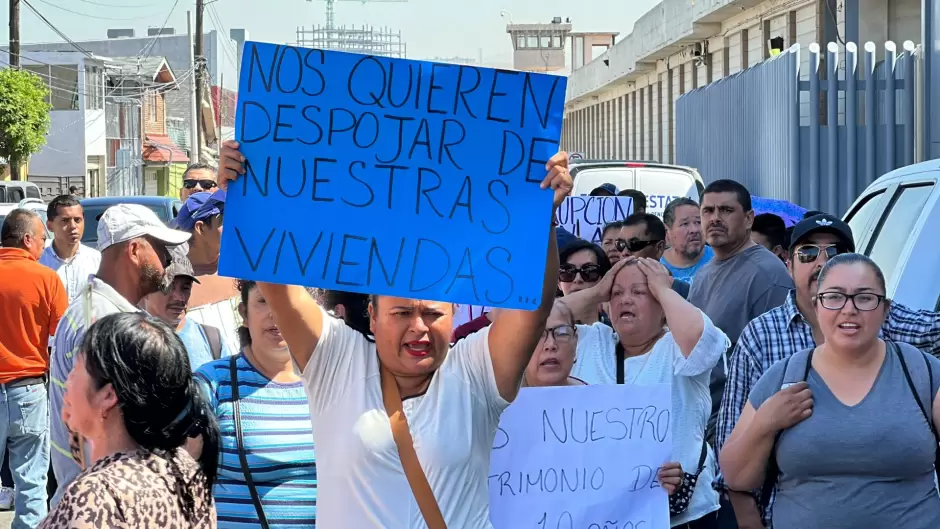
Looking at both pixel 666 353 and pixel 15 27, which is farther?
pixel 15 27

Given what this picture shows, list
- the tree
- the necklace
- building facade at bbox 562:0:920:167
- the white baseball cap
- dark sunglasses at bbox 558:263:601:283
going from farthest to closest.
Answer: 1. the tree
2. building facade at bbox 562:0:920:167
3. dark sunglasses at bbox 558:263:601:283
4. the necklace
5. the white baseball cap

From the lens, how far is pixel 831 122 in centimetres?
1584

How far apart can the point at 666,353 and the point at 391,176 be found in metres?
2.01

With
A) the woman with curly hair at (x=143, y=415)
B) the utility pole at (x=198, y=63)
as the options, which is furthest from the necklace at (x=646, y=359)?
the utility pole at (x=198, y=63)

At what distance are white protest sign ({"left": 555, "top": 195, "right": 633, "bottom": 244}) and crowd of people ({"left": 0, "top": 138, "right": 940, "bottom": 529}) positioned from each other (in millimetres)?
3117

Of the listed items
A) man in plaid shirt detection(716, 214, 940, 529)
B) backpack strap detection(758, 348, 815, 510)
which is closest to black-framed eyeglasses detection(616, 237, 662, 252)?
man in plaid shirt detection(716, 214, 940, 529)

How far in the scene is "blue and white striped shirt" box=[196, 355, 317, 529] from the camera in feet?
14.9

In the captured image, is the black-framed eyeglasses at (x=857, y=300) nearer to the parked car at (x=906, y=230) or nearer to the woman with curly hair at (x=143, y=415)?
the parked car at (x=906, y=230)

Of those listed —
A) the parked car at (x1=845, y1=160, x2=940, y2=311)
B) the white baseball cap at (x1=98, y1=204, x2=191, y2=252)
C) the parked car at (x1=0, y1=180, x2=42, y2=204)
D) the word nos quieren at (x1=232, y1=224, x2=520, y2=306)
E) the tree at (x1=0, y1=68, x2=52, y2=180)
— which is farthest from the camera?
the tree at (x1=0, y1=68, x2=52, y2=180)

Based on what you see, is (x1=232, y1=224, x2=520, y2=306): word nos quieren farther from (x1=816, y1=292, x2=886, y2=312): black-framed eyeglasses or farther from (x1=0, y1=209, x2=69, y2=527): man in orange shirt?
(x1=0, y1=209, x2=69, y2=527): man in orange shirt

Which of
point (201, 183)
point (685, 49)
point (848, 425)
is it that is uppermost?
point (685, 49)

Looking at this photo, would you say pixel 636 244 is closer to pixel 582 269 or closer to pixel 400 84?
pixel 582 269

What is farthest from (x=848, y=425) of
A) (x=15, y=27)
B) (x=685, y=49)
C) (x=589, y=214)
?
(x=15, y=27)

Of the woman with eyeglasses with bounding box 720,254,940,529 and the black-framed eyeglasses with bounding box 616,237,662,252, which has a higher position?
the black-framed eyeglasses with bounding box 616,237,662,252
